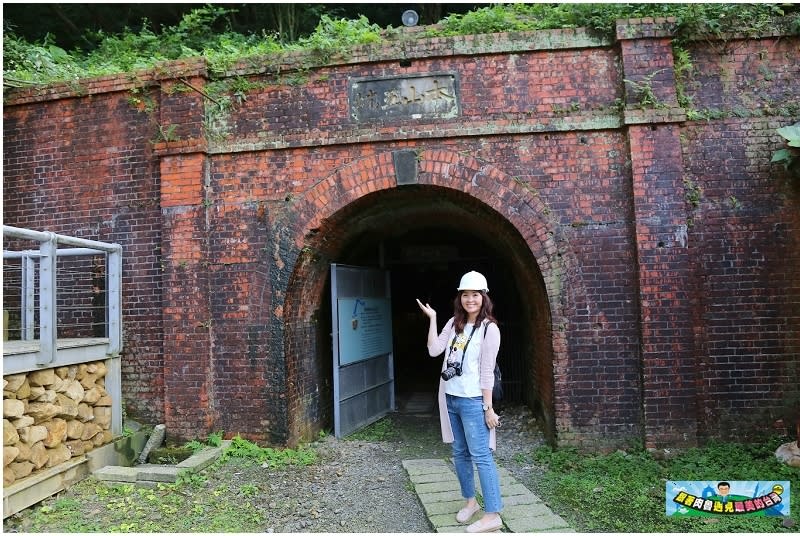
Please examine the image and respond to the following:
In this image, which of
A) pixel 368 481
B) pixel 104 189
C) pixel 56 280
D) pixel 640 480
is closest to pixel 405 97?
pixel 104 189

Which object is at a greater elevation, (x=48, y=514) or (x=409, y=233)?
(x=409, y=233)

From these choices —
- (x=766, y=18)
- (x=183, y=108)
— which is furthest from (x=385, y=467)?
(x=766, y=18)

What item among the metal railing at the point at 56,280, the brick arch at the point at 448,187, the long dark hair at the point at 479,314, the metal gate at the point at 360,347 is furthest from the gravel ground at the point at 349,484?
the metal railing at the point at 56,280

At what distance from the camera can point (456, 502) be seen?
5.14 m

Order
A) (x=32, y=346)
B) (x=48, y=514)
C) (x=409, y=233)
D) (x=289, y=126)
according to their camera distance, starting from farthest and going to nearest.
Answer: (x=409, y=233), (x=289, y=126), (x=32, y=346), (x=48, y=514)

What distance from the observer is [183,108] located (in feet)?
22.7

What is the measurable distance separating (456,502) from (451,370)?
153 centimetres

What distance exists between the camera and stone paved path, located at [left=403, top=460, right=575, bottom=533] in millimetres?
4633

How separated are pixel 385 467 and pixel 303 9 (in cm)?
1127

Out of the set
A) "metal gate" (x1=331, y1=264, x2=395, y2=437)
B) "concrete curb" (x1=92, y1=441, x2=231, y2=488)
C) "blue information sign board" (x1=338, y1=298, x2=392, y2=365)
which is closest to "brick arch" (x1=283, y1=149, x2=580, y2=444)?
"metal gate" (x1=331, y1=264, x2=395, y2=437)

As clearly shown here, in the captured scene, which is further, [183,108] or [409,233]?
[409,233]

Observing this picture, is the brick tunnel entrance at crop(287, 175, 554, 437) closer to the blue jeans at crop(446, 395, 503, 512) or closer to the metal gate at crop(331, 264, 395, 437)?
the metal gate at crop(331, 264, 395, 437)

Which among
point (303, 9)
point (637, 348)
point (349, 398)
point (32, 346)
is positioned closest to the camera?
point (32, 346)

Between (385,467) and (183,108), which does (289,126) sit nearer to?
(183,108)
